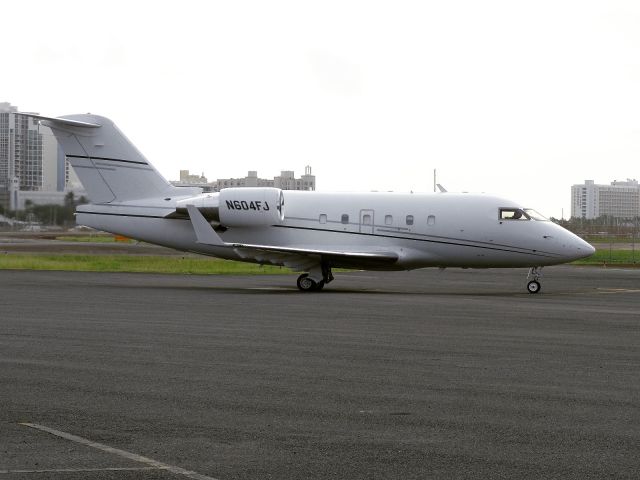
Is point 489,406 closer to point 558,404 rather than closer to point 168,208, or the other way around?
point 558,404

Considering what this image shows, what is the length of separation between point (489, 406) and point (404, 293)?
64.1 ft

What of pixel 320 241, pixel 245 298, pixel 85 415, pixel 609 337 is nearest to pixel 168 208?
pixel 320 241

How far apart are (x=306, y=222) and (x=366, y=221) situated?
1859 mm

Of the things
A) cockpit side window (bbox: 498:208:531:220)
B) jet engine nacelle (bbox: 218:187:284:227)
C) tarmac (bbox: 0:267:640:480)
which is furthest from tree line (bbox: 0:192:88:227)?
tarmac (bbox: 0:267:640:480)

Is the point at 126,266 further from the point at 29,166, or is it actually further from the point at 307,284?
the point at 307,284

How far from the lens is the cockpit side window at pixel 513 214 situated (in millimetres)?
30219

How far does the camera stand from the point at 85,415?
30.3ft

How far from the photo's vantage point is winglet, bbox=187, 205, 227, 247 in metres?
29.8

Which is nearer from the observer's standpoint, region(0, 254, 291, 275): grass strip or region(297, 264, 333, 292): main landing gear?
region(297, 264, 333, 292): main landing gear

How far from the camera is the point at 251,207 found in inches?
1206

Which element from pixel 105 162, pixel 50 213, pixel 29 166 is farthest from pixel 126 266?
pixel 105 162

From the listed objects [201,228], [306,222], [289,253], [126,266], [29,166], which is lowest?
[126,266]

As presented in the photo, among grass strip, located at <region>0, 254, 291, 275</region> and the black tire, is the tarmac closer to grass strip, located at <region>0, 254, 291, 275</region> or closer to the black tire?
the black tire

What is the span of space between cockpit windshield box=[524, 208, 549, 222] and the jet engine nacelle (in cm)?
744
